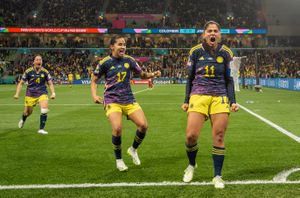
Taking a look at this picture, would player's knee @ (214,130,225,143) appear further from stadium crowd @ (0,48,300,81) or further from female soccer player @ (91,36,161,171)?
stadium crowd @ (0,48,300,81)

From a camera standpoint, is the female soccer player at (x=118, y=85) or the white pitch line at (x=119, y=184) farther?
the female soccer player at (x=118, y=85)

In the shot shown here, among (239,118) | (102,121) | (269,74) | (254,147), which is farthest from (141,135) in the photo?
(269,74)

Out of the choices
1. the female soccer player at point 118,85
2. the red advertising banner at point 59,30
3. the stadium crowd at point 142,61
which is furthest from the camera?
the red advertising banner at point 59,30

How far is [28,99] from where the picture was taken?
12148 mm

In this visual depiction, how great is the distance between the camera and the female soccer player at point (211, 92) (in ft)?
19.3

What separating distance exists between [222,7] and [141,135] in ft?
233

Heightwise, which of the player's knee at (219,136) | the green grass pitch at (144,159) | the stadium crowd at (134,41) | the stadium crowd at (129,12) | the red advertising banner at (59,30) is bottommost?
the green grass pitch at (144,159)

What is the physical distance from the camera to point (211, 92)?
597 cm

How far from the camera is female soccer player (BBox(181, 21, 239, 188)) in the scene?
19.3ft

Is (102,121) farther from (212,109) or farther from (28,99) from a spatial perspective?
(212,109)

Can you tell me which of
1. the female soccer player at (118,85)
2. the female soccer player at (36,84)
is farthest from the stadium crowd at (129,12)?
the female soccer player at (118,85)

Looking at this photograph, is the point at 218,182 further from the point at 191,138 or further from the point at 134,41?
the point at 134,41

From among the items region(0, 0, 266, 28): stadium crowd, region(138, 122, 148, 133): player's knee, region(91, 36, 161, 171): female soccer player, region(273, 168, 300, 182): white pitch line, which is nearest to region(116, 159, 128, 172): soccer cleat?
region(91, 36, 161, 171): female soccer player

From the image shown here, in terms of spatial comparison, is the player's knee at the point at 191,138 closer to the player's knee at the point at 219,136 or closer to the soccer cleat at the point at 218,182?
the player's knee at the point at 219,136
